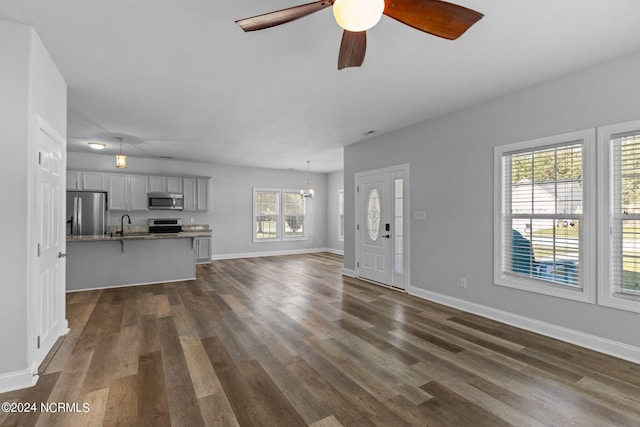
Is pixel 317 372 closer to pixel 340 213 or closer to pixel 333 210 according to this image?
pixel 340 213

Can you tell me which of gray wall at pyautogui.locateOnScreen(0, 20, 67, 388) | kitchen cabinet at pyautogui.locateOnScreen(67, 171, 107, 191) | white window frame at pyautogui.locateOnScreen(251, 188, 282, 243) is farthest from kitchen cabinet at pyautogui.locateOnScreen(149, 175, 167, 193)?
gray wall at pyautogui.locateOnScreen(0, 20, 67, 388)

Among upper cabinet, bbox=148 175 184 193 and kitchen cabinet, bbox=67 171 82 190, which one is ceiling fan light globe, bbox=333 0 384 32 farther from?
kitchen cabinet, bbox=67 171 82 190

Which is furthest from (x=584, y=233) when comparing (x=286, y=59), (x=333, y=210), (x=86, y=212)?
(x=86, y=212)

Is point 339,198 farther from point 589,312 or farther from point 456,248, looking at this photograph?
point 589,312

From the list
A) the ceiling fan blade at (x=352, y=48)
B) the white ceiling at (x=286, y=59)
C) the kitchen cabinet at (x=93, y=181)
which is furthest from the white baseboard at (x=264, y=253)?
the ceiling fan blade at (x=352, y=48)

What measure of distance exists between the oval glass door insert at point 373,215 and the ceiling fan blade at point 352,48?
12.2 feet

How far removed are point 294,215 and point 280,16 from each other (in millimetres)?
8360

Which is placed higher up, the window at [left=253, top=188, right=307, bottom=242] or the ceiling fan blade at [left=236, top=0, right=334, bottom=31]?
the ceiling fan blade at [left=236, top=0, right=334, bottom=31]

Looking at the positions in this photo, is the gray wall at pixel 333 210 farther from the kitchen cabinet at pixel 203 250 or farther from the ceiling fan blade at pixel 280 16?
the ceiling fan blade at pixel 280 16

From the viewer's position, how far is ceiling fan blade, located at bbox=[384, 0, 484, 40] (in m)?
1.62

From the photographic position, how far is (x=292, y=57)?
9.23 feet

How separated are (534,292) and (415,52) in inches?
113

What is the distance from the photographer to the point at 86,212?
6672 millimetres

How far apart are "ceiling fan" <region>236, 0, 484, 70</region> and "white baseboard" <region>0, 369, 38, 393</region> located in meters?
2.95
